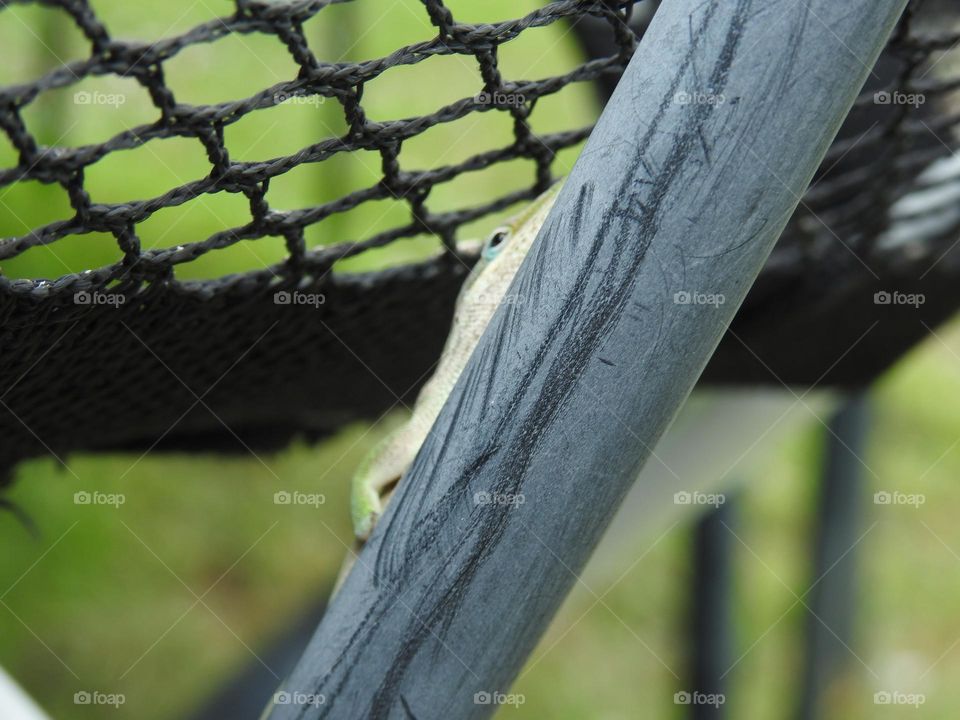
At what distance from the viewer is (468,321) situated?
0.85m

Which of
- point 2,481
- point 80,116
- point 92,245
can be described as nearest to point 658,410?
point 2,481

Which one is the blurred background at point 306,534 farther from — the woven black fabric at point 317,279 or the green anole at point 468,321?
the green anole at point 468,321

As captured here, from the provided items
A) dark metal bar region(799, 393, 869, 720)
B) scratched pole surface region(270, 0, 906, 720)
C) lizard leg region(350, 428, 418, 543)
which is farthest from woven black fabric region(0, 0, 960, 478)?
dark metal bar region(799, 393, 869, 720)

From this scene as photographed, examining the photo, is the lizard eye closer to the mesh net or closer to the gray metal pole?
the mesh net

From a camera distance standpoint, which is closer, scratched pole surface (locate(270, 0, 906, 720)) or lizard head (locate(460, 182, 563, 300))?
scratched pole surface (locate(270, 0, 906, 720))

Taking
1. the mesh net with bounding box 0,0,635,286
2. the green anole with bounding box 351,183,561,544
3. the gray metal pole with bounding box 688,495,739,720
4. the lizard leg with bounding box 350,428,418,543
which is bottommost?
the gray metal pole with bounding box 688,495,739,720

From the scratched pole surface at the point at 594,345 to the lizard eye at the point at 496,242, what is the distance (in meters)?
0.27

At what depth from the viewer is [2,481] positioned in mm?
1047

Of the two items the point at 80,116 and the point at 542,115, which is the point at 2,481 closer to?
the point at 80,116

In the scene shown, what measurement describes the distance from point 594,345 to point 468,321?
11.6 inches

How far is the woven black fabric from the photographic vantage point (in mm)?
692

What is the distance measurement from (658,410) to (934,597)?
2.97 metres

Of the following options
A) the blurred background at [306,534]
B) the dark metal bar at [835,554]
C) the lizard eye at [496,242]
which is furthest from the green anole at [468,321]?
the dark metal bar at [835,554]

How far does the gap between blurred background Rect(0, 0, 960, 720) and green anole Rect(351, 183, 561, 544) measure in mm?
1140
